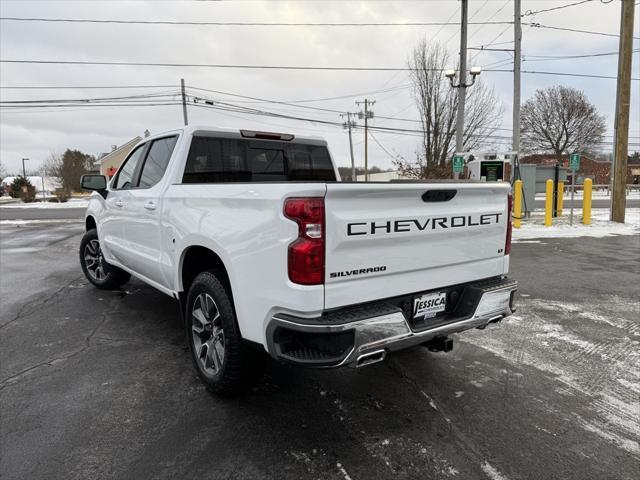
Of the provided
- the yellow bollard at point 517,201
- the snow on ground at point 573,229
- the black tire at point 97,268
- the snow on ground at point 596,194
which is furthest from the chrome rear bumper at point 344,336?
the snow on ground at point 596,194

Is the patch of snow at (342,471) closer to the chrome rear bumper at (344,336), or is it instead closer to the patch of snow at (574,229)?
the chrome rear bumper at (344,336)

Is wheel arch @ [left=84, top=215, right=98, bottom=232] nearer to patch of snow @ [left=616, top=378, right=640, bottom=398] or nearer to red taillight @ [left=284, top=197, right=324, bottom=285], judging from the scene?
red taillight @ [left=284, top=197, right=324, bottom=285]

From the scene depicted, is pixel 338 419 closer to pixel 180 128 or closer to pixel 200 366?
pixel 200 366

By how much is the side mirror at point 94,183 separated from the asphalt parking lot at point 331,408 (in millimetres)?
1475

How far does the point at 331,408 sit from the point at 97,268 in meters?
4.61

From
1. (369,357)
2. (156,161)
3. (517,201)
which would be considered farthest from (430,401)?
(517,201)

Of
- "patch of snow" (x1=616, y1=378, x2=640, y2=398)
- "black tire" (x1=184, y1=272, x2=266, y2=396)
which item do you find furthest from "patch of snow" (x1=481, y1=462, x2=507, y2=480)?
"patch of snow" (x1=616, y1=378, x2=640, y2=398)

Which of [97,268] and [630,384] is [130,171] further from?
[630,384]

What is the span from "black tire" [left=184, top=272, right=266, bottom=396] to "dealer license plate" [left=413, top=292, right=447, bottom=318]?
1.06 m

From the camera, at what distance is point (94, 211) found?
19.2ft

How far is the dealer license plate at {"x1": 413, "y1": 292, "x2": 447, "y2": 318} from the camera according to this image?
2.86 meters

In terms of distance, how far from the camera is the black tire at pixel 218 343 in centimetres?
292

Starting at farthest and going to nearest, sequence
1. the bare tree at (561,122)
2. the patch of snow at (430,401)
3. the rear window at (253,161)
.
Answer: the bare tree at (561,122), the rear window at (253,161), the patch of snow at (430,401)

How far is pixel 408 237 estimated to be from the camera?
2738mm
